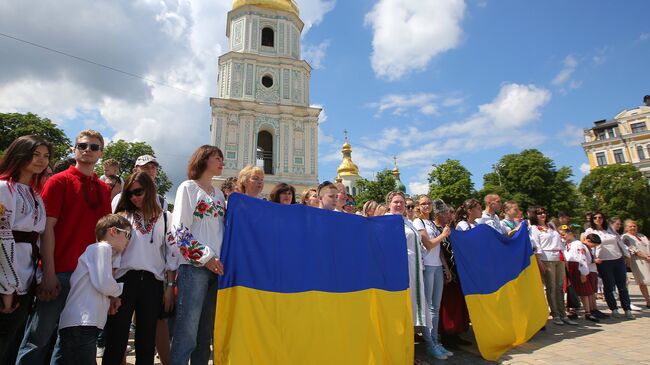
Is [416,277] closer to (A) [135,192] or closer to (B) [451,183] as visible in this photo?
(A) [135,192]

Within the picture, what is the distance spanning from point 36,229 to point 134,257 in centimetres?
75

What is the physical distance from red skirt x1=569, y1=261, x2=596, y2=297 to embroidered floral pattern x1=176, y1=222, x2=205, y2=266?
7.91m

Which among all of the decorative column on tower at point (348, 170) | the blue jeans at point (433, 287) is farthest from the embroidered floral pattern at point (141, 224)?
the decorative column on tower at point (348, 170)

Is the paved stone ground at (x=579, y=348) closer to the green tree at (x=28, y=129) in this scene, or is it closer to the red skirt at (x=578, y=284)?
the red skirt at (x=578, y=284)

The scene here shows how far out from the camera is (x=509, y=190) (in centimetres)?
3919

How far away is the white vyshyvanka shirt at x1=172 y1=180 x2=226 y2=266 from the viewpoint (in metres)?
3.01

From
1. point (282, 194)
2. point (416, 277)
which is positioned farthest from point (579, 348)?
point (282, 194)

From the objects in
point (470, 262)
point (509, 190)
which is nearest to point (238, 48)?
point (470, 262)

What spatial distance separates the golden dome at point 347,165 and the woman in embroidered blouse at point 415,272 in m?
45.8

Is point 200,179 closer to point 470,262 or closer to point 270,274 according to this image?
point 270,274

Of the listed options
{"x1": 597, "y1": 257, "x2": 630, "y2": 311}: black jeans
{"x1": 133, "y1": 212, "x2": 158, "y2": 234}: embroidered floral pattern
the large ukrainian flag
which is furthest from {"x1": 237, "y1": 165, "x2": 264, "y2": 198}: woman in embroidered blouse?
{"x1": 597, "y1": 257, "x2": 630, "y2": 311}: black jeans

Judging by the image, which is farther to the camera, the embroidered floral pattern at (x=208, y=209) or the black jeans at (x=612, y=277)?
the black jeans at (x=612, y=277)

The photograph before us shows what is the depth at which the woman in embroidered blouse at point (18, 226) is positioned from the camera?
260 centimetres

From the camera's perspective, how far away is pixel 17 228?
2748 mm
